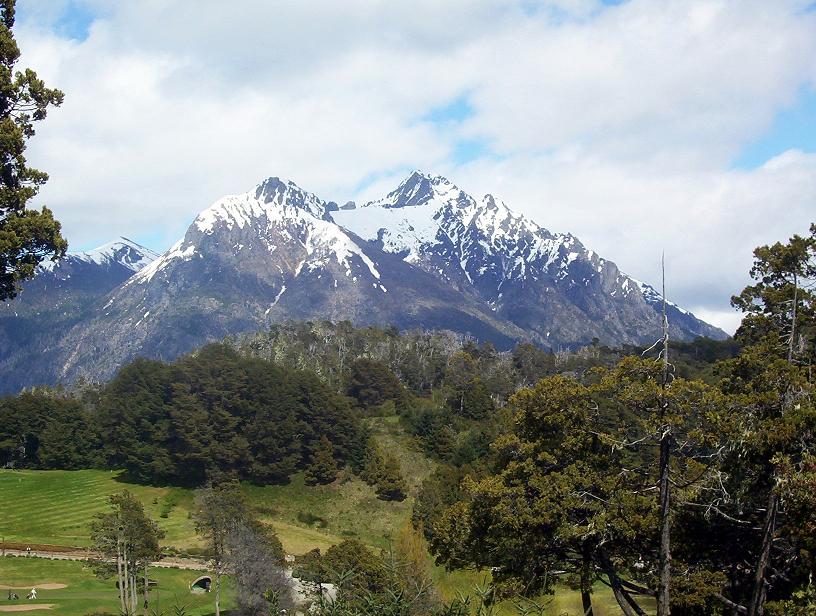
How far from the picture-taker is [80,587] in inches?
1863

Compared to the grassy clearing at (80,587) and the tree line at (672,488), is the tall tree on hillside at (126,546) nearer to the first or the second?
the grassy clearing at (80,587)

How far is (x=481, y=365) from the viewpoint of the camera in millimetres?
121812

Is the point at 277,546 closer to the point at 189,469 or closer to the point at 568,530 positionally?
the point at 568,530

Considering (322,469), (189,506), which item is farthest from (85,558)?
(322,469)

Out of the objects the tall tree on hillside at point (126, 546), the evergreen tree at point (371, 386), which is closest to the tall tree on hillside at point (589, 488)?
the tall tree on hillside at point (126, 546)

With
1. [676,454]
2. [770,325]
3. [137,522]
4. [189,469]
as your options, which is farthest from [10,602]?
[189,469]

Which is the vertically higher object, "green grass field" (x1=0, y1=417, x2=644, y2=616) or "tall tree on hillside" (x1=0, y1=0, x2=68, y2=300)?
"tall tree on hillside" (x1=0, y1=0, x2=68, y2=300)

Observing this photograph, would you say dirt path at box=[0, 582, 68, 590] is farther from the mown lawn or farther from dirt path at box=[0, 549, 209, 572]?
the mown lawn

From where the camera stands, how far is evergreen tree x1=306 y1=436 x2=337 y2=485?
3314 inches

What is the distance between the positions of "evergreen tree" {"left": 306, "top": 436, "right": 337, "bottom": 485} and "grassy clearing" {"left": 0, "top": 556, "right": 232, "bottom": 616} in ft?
100

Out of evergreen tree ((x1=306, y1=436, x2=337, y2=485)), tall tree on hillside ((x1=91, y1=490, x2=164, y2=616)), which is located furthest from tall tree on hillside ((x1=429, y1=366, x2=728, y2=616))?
evergreen tree ((x1=306, y1=436, x2=337, y2=485))

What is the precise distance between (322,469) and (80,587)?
38743mm

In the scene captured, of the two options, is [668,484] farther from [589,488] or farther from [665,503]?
[589,488]

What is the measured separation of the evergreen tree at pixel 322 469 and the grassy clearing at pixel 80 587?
30.5m
